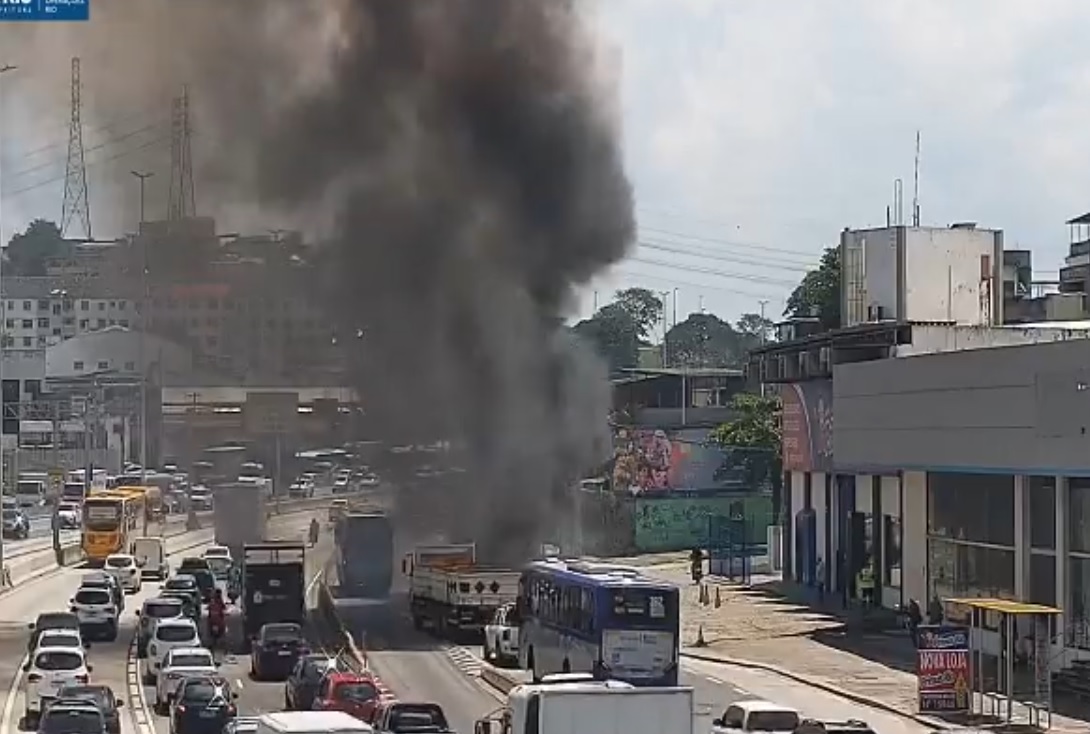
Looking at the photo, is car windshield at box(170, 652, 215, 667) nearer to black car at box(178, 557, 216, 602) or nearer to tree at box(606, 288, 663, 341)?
black car at box(178, 557, 216, 602)

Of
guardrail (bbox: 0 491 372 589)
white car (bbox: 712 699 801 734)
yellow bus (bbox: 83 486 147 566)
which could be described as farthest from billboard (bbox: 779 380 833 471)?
white car (bbox: 712 699 801 734)

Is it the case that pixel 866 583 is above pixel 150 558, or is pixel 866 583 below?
above

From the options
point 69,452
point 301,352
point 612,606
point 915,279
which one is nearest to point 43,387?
point 69,452

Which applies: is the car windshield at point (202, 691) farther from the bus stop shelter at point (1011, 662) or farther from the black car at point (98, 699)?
the bus stop shelter at point (1011, 662)

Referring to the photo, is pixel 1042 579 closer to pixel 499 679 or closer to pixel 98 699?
pixel 499 679

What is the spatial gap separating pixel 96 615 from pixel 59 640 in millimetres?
10847

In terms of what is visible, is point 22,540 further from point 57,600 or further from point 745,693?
point 745,693

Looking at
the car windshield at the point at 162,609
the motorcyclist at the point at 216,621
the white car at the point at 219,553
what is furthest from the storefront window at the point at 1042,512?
the white car at the point at 219,553

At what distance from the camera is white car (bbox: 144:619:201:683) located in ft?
140

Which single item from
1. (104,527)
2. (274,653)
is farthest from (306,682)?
(104,527)

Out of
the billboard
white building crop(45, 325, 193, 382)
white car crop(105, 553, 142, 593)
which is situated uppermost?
white building crop(45, 325, 193, 382)

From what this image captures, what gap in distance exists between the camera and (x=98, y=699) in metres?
32.0

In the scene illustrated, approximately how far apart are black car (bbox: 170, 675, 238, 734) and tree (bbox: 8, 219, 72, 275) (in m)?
116

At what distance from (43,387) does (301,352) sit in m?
47.2
